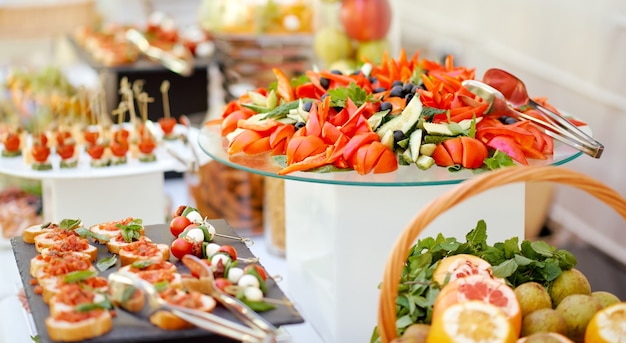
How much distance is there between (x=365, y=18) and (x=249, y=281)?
4.56 feet

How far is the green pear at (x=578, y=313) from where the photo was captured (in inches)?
48.4

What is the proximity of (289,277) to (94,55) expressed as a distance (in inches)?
76.7

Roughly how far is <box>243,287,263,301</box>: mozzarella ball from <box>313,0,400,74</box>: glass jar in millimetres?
1306

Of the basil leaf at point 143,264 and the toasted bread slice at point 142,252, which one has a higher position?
the basil leaf at point 143,264

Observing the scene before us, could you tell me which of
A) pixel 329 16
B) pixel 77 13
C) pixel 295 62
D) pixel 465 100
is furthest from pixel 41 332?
pixel 77 13

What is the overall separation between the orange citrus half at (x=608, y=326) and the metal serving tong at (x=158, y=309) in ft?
1.35

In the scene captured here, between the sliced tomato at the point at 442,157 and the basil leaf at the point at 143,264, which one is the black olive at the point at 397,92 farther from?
the basil leaf at the point at 143,264

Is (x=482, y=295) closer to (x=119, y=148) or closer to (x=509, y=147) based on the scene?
(x=509, y=147)

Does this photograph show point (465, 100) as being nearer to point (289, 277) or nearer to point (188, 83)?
point (289, 277)

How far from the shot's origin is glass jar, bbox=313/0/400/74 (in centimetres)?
247

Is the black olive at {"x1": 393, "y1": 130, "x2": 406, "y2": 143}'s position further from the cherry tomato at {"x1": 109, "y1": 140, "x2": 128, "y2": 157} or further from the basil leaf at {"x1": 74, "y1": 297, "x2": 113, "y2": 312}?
the cherry tomato at {"x1": 109, "y1": 140, "x2": 128, "y2": 157}

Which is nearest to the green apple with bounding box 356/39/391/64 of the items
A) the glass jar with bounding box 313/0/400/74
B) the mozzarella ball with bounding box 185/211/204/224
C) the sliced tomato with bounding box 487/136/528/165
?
the glass jar with bounding box 313/0/400/74

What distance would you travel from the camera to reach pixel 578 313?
1232mm

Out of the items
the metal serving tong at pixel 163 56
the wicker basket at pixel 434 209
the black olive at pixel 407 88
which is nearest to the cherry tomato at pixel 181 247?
the wicker basket at pixel 434 209
